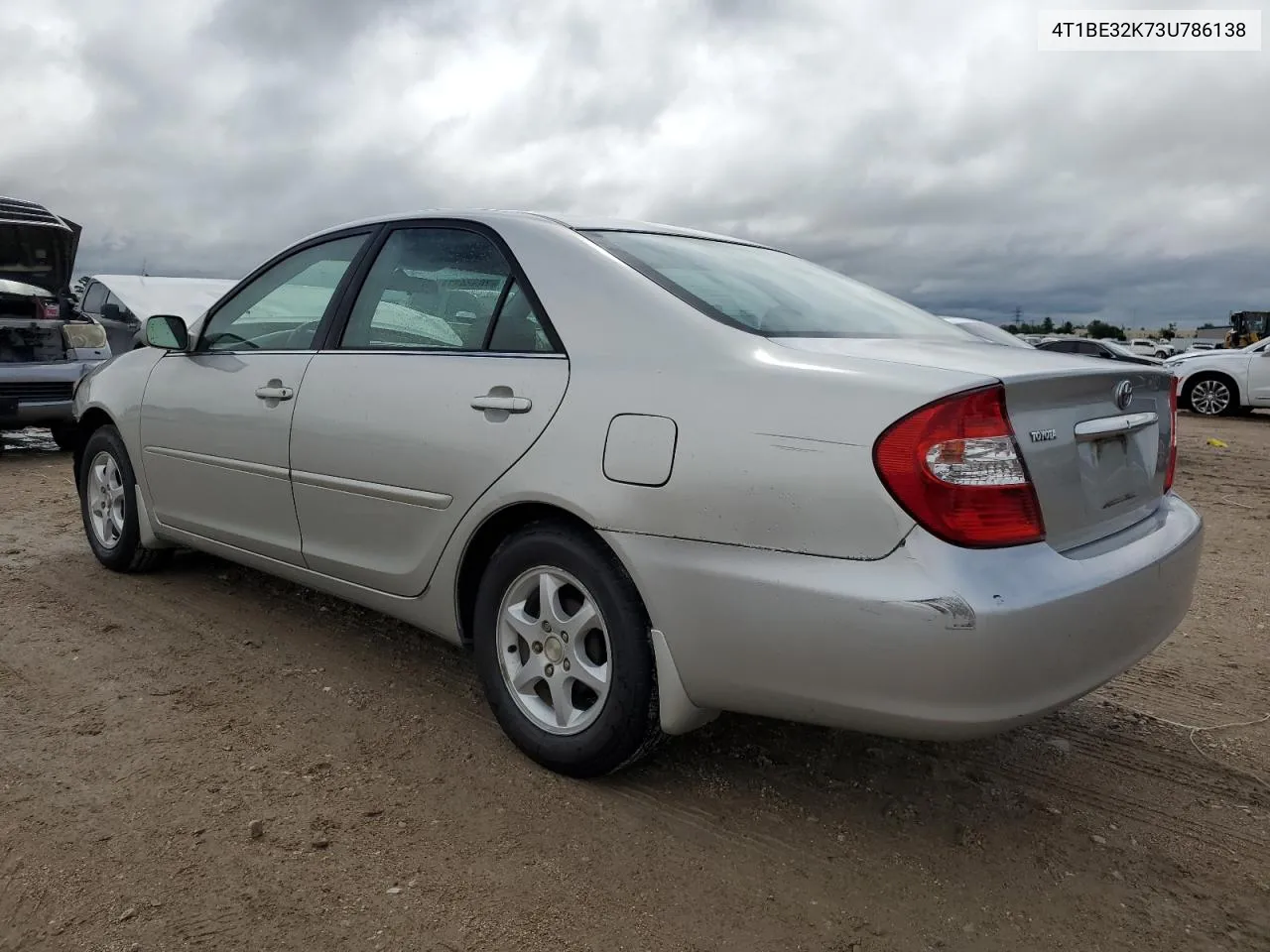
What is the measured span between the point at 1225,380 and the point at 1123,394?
1524 cm

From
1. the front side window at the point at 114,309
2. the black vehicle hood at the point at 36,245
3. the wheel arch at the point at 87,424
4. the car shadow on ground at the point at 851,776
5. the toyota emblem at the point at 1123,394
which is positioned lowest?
the car shadow on ground at the point at 851,776

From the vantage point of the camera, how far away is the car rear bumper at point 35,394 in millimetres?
8328

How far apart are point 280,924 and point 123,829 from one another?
0.59m

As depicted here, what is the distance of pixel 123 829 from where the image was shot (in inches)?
93.8

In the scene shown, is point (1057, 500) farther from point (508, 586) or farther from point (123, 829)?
point (123, 829)

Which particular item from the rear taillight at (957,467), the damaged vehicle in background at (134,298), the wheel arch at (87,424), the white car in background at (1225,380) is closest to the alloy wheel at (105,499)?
the wheel arch at (87,424)

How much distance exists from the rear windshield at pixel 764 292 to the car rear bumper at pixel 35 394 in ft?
22.9

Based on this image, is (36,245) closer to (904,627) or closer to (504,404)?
(504,404)

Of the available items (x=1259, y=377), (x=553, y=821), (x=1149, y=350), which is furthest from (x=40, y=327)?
(x=1149, y=350)

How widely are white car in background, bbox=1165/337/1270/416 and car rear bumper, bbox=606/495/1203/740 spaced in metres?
15.0

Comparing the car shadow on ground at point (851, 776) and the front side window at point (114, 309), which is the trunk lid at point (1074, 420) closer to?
the car shadow on ground at point (851, 776)

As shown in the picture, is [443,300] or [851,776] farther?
[443,300]

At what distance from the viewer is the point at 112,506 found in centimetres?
461

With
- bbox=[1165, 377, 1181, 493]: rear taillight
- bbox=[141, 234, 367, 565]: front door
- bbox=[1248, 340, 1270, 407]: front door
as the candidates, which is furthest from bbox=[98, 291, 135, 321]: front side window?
bbox=[1248, 340, 1270, 407]: front door
